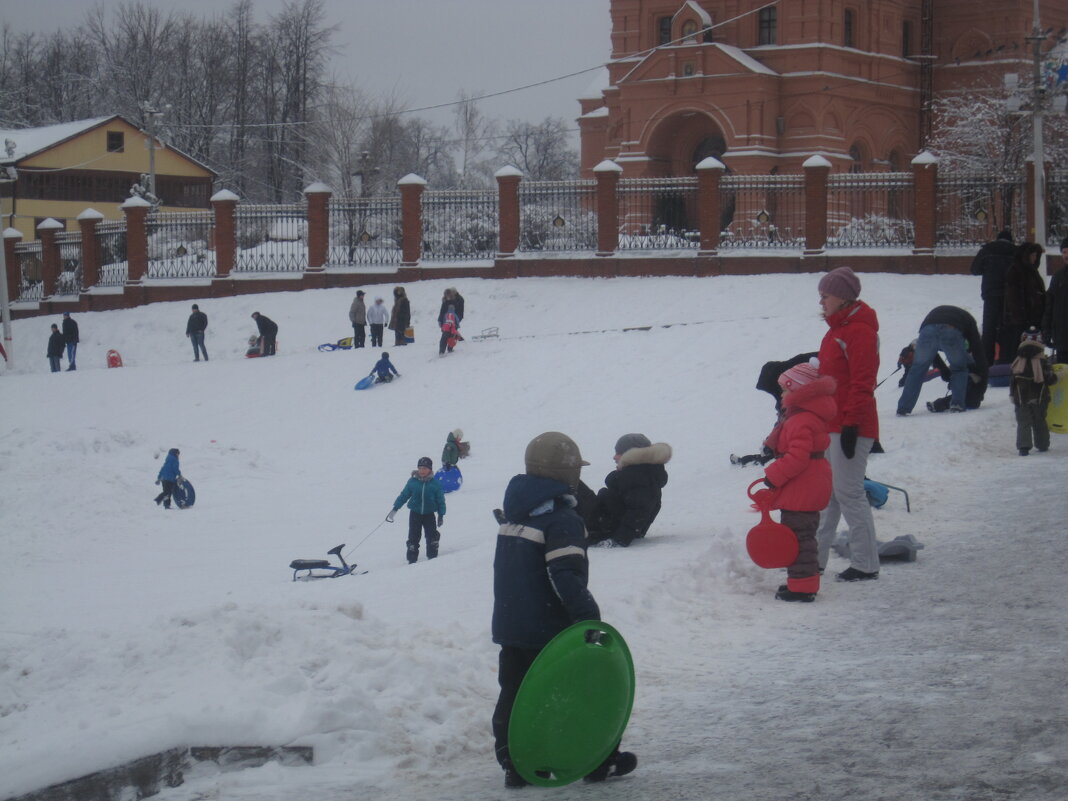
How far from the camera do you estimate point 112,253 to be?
38906 millimetres

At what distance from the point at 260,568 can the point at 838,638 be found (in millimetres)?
7696

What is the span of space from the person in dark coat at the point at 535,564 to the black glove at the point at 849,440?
3189mm

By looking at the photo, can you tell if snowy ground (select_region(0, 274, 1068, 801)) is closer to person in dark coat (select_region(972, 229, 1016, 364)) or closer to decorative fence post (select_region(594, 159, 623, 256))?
person in dark coat (select_region(972, 229, 1016, 364))

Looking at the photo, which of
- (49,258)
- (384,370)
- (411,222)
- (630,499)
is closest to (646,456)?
(630,499)

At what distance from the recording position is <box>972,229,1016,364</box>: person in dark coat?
15.9 m

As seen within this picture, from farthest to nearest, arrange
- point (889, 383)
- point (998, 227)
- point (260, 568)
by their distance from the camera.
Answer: point (998, 227) < point (889, 383) < point (260, 568)

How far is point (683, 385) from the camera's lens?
21.2m

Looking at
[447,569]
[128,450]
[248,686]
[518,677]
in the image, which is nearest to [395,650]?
[248,686]

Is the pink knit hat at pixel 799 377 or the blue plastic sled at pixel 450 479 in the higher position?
the pink knit hat at pixel 799 377

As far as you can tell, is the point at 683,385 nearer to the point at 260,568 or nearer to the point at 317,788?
the point at 260,568

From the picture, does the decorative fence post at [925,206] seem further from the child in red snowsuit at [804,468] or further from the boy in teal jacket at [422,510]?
the child in red snowsuit at [804,468]

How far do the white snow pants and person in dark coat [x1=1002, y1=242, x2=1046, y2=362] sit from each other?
7.43m

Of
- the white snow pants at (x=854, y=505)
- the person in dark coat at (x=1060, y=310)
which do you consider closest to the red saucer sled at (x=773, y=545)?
the white snow pants at (x=854, y=505)

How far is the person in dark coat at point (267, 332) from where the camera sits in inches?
1134
